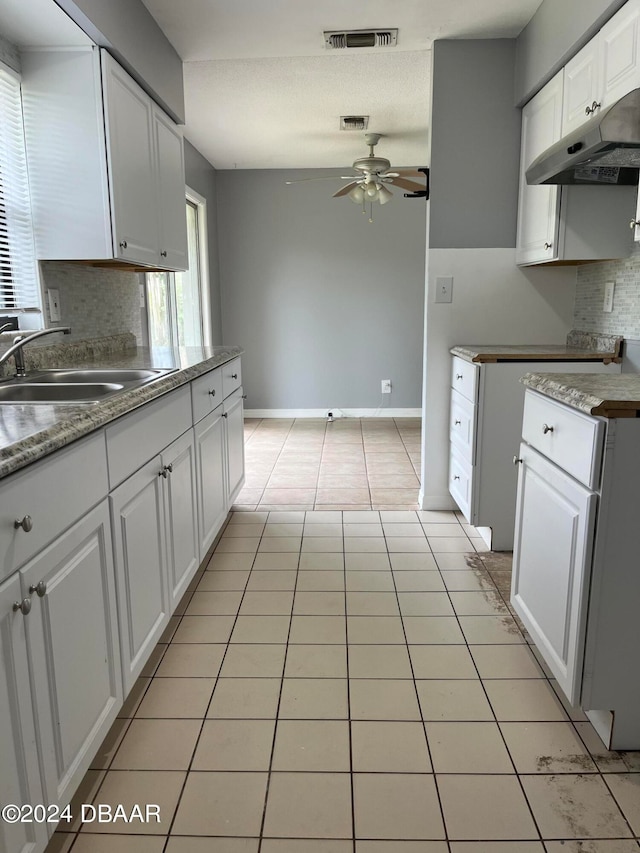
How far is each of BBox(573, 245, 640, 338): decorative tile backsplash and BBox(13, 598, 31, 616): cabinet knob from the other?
2.43 metres

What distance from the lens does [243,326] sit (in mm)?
6016

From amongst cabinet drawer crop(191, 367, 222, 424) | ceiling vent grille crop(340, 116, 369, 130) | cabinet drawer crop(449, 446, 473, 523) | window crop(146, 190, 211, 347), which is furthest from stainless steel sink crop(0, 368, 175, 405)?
ceiling vent grille crop(340, 116, 369, 130)

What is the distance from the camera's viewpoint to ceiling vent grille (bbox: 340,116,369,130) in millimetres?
4195

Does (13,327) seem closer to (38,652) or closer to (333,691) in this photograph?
(38,652)

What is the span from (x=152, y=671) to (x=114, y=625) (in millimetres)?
506

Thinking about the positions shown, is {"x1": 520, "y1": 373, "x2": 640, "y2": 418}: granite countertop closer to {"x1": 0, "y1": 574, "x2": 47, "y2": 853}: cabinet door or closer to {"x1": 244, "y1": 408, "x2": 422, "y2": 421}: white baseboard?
{"x1": 0, "y1": 574, "x2": 47, "y2": 853}: cabinet door

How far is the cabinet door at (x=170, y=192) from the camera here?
9.29 feet

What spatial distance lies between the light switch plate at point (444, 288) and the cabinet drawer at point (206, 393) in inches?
49.2

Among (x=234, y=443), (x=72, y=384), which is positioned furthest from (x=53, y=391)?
(x=234, y=443)

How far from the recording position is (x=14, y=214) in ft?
7.35

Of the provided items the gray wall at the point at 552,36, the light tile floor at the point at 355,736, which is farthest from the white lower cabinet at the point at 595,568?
the gray wall at the point at 552,36

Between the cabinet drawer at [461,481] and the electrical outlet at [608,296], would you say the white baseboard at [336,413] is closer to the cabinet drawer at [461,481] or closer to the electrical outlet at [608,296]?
the cabinet drawer at [461,481]

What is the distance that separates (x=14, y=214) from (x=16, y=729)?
1.88m

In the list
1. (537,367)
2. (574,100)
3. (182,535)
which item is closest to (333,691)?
(182,535)
